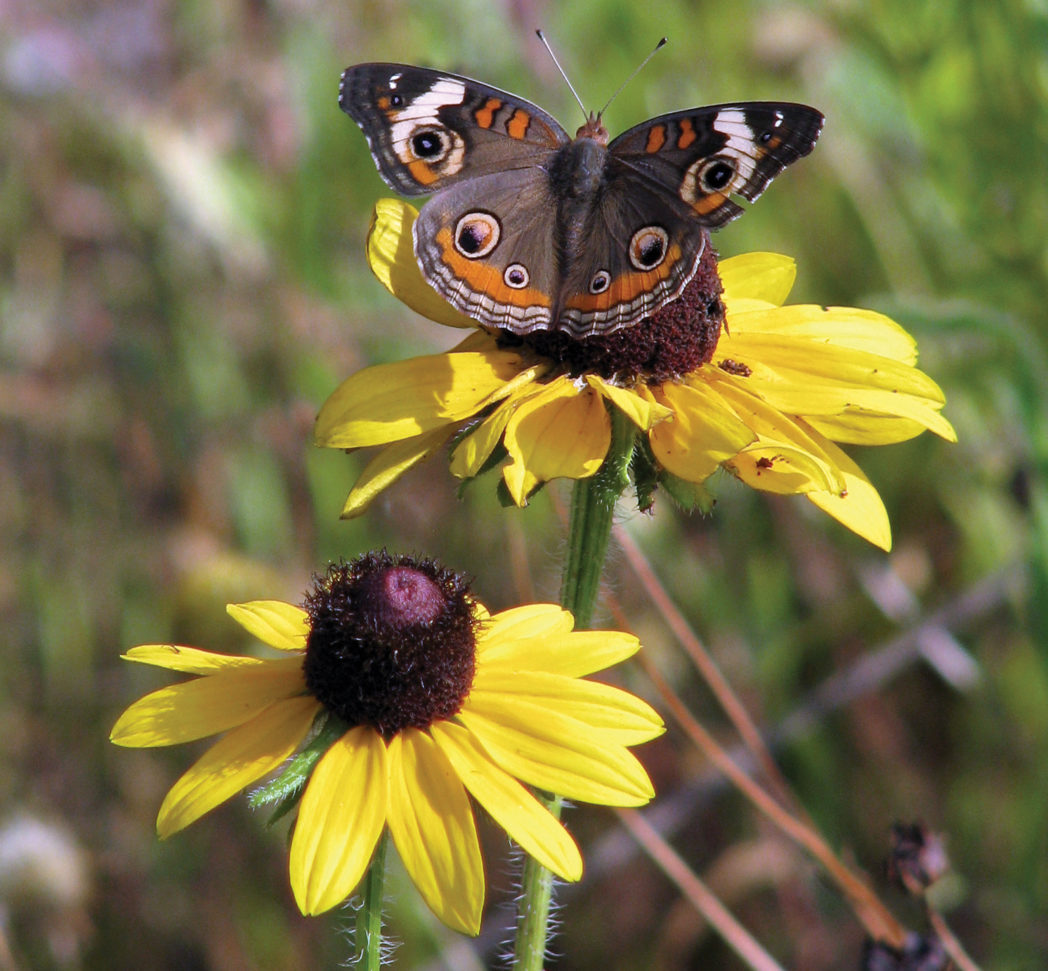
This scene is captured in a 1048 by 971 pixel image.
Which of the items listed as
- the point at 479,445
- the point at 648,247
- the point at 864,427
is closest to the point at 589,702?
the point at 479,445

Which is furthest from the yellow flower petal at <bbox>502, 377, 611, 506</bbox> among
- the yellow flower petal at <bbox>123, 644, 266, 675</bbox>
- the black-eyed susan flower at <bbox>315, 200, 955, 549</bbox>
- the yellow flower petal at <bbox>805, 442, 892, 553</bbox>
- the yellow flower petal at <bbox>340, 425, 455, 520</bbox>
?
the yellow flower petal at <bbox>123, 644, 266, 675</bbox>

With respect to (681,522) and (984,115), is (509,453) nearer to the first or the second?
(681,522)

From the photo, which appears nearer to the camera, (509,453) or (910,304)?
(509,453)

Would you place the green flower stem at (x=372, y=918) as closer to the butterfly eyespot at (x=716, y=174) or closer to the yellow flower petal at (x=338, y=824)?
the yellow flower petal at (x=338, y=824)

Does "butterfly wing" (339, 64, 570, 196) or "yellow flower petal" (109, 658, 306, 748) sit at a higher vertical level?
A: "butterfly wing" (339, 64, 570, 196)

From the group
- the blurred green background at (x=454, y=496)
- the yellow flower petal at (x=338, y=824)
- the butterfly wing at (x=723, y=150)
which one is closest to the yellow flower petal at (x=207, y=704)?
the yellow flower petal at (x=338, y=824)

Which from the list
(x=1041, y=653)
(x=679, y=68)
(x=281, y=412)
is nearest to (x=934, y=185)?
(x=679, y=68)

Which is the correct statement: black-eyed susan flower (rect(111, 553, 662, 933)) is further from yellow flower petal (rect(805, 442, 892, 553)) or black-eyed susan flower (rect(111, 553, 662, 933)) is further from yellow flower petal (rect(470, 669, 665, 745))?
yellow flower petal (rect(805, 442, 892, 553))
